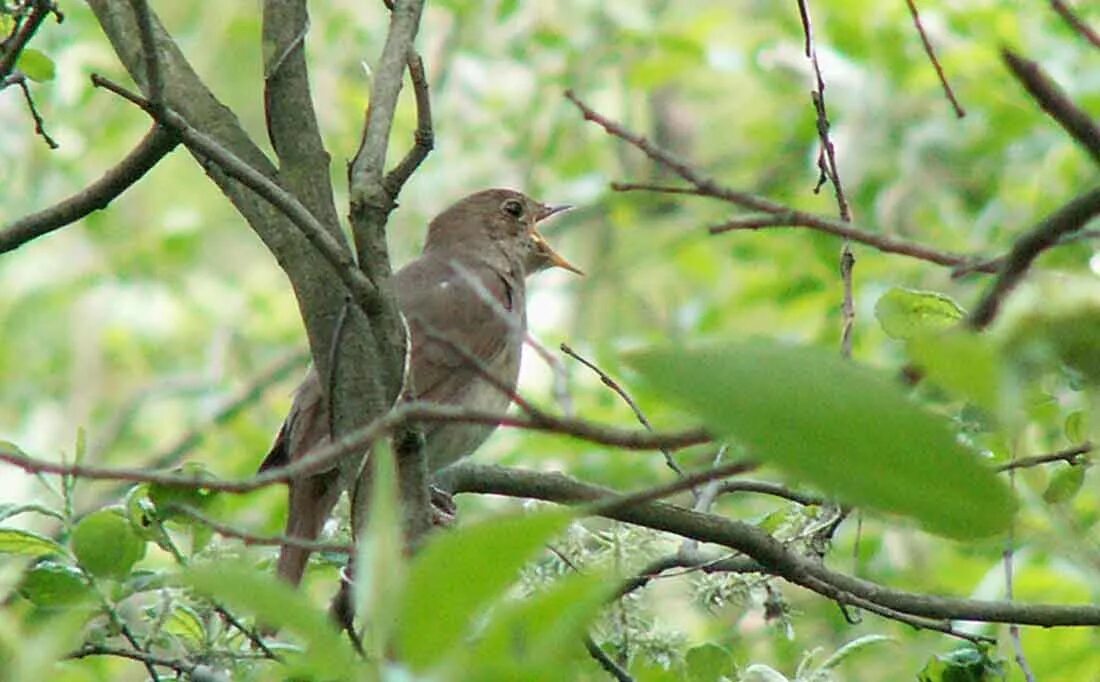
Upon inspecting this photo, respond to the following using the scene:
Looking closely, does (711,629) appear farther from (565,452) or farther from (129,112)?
(129,112)

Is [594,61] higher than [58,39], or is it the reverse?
[594,61]

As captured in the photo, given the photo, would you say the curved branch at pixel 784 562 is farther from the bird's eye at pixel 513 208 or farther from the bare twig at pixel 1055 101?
the bird's eye at pixel 513 208

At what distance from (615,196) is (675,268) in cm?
109

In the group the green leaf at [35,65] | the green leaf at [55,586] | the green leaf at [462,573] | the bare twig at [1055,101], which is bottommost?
→ the green leaf at [462,573]

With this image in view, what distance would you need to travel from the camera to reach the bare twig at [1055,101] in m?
0.87

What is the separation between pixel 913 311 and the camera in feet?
6.64

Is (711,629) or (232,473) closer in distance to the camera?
(711,629)

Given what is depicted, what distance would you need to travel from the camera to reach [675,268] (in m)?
9.67

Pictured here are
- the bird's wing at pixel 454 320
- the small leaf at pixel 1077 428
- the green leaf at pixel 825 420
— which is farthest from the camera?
the bird's wing at pixel 454 320

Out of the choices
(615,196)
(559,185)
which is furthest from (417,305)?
(559,185)

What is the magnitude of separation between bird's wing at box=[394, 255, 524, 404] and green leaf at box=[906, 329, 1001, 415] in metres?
3.70

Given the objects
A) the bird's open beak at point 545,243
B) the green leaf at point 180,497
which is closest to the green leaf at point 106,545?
the green leaf at point 180,497

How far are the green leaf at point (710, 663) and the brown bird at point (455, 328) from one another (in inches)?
36.7

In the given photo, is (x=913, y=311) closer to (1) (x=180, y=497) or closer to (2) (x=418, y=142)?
(2) (x=418, y=142)
